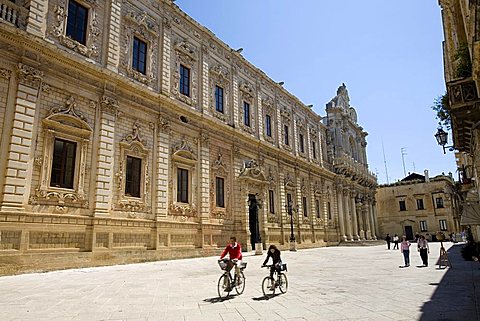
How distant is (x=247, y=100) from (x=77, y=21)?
502 inches

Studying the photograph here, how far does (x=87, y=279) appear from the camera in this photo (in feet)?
31.9

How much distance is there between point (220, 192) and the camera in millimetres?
20703

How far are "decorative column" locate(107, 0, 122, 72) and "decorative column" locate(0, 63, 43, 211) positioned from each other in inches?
135

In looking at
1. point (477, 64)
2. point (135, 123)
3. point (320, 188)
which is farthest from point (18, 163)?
point (320, 188)

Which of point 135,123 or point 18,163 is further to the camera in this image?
point 135,123

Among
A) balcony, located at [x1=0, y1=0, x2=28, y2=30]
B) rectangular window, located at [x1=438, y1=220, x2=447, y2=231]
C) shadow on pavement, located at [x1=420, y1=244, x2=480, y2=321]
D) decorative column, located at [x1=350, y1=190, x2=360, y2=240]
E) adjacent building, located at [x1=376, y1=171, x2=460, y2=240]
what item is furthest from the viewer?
adjacent building, located at [x1=376, y1=171, x2=460, y2=240]

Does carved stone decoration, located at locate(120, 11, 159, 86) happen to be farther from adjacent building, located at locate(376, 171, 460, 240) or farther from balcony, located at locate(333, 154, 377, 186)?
adjacent building, located at locate(376, 171, 460, 240)

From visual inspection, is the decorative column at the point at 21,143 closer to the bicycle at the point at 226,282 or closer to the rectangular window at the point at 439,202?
the bicycle at the point at 226,282

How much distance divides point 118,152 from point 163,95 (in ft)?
13.0

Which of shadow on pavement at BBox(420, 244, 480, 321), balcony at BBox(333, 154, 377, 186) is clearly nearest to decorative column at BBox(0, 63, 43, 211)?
shadow on pavement at BBox(420, 244, 480, 321)

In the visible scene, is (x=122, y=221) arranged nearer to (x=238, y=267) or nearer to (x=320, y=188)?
(x=238, y=267)

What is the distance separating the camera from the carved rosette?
18.6 m

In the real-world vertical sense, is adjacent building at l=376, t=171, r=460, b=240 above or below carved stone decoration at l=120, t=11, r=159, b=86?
below

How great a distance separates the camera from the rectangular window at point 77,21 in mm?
14086
